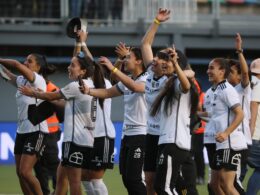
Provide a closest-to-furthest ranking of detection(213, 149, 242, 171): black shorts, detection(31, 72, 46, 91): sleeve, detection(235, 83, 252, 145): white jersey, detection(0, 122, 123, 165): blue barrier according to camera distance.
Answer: detection(213, 149, 242, 171): black shorts < detection(235, 83, 252, 145): white jersey < detection(31, 72, 46, 91): sleeve < detection(0, 122, 123, 165): blue barrier

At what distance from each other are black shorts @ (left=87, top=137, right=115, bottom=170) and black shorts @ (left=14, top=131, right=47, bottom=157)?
1367mm

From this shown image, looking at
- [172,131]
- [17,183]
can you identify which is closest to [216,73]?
[172,131]

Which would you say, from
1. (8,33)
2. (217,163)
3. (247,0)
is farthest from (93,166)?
(247,0)

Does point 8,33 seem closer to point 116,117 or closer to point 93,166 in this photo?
point 116,117

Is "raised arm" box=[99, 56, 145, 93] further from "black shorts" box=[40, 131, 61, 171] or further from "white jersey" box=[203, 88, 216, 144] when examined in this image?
"black shorts" box=[40, 131, 61, 171]

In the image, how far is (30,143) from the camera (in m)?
12.4

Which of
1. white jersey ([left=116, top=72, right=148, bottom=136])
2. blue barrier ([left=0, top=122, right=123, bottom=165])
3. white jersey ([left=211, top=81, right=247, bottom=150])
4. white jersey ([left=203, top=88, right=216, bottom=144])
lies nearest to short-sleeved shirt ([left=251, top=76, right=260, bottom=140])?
white jersey ([left=203, top=88, right=216, bottom=144])

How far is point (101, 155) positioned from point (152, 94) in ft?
3.82

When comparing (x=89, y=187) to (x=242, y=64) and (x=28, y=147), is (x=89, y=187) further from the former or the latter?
(x=242, y=64)

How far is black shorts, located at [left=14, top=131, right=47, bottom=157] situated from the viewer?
12344 mm

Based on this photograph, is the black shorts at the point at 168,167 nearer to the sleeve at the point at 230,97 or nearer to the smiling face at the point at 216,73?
the sleeve at the point at 230,97

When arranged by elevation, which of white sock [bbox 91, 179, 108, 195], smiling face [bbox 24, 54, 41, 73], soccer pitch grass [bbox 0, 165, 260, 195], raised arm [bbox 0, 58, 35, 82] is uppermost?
smiling face [bbox 24, 54, 41, 73]

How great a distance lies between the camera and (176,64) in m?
9.65

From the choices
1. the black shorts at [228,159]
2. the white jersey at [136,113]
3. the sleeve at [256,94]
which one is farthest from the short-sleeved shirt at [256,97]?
the white jersey at [136,113]
